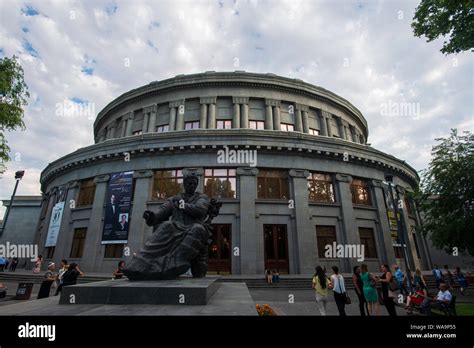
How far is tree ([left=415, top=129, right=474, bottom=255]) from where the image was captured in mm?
14531

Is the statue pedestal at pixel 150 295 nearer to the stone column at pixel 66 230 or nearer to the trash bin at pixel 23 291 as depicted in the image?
the trash bin at pixel 23 291

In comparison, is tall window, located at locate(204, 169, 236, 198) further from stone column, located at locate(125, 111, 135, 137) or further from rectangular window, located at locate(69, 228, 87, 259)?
stone column, located at locate(125, 111, 135, 137)

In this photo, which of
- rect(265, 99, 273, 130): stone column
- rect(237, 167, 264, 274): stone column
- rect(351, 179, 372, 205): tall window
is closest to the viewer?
rect(237, 167, 264, 274): stone column

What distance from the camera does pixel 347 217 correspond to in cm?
2094

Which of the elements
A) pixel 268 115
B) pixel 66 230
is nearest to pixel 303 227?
pixel 268 115

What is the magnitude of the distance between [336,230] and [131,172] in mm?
17894

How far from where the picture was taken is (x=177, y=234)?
24.5ft

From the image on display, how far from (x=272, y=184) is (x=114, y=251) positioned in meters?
13.9

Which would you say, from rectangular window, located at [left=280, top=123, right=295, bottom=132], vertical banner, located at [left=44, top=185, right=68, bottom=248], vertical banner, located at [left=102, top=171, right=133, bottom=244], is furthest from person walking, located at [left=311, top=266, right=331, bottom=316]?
vertical banner, located at [left=44, top=185, right=68, bottom=248]

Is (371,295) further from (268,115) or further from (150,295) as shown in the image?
(268,115)

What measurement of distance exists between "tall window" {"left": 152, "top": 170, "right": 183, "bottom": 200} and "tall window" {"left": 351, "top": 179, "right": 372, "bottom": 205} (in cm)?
1544
